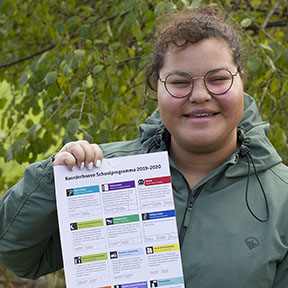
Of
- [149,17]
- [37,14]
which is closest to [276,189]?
[149,17]

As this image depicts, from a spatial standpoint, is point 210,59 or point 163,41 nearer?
point 210,59

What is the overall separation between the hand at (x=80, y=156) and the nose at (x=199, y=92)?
1.12 feet

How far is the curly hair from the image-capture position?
5.33 feet

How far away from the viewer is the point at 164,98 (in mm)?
1620

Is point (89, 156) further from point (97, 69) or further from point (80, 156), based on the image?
point (97, 69)

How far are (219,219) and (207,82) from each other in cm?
42

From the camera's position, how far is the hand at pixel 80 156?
5.05 ft

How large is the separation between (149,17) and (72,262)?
5.43 ft

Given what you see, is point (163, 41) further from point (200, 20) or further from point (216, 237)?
point (216, 237)

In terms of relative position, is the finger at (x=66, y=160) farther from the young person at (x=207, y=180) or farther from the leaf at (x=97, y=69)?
the leaf at (x=97, y=69)

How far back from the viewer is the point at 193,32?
1.62 metres

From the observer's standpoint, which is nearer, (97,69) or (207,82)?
(207,82)

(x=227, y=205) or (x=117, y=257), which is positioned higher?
(x=227, y=205)

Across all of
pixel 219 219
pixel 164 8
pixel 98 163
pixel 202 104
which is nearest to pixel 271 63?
pixel 164 8
